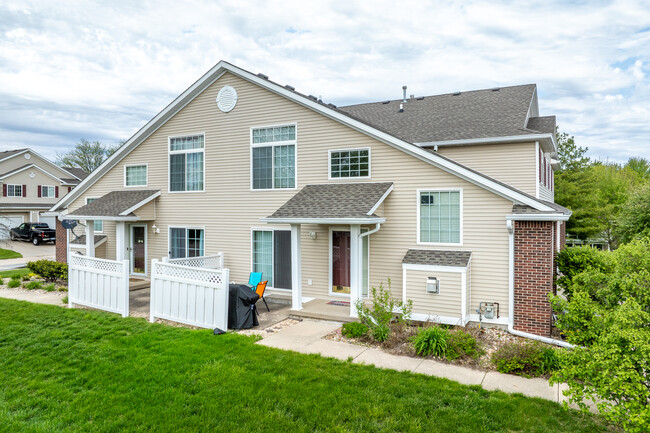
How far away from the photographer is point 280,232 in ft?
36.9

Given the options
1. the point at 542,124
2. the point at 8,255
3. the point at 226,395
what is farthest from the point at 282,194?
the point at 8,255

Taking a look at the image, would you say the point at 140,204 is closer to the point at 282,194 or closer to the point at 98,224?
the point at 98,224

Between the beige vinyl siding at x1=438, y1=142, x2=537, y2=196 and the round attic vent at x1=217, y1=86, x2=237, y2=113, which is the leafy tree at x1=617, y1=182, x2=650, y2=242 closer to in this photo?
the beige vinyl siding at x1=438, y1=142, x2=537, y2=196

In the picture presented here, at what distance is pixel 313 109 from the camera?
10844 millimetres

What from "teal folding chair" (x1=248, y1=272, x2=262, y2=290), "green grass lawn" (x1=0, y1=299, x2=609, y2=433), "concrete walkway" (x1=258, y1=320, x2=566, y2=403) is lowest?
"concrete walkway" (x1=258, y1=320, x2=566, y2=403)

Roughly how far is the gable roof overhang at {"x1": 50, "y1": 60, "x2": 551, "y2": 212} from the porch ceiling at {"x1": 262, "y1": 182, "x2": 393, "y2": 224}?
1181mm

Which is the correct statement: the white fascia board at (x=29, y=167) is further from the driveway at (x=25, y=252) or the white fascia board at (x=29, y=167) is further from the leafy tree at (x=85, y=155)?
the leafy tree at (x=85, y=155)

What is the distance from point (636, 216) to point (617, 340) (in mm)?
21588

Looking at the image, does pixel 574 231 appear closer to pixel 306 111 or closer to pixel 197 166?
pixel 306 111

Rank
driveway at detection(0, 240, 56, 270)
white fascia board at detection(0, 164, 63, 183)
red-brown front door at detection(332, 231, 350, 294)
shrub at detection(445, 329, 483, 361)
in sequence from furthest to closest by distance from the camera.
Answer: white fascia board at detection(0, 164, 63, 183) < driveway at detection(0, 240, 56, 270) < red-brown front door at detection(332, 231, 350, 294) < shrub at detection(445, 329, 483, 361)

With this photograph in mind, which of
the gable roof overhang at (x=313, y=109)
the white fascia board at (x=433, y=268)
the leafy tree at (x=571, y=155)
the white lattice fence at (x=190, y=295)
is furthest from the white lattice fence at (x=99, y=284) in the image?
the leafy tree at (x=571, y=155)

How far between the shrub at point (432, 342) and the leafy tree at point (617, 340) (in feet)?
6.96

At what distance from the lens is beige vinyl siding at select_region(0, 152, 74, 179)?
3716cm

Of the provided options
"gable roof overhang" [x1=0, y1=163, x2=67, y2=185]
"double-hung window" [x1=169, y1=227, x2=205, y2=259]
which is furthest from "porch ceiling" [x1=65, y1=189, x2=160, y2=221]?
"gable roof overhang" [x1=0, y1=163, x2=67, y2=185]
